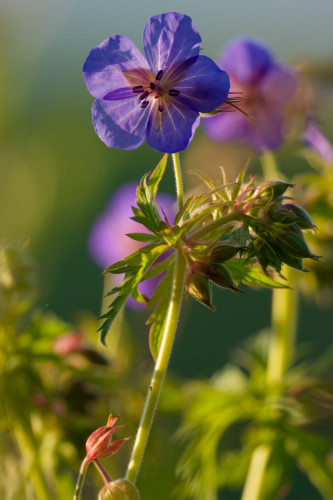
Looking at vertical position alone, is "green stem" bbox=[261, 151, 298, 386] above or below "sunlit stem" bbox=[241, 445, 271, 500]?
above

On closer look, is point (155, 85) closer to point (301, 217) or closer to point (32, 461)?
point (301, 217)

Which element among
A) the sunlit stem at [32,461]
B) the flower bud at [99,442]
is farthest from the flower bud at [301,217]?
the sunlit stem at [32,461]

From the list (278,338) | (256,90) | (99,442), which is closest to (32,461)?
(99,442)

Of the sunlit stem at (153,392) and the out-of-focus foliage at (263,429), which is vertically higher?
the sunlit stem at (153,392)

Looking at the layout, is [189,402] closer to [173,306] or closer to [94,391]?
[94,391]

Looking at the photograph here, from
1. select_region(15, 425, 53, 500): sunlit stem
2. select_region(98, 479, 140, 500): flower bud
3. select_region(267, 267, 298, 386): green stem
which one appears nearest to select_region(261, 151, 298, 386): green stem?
select_region(267, 267, 298, 386): green stem

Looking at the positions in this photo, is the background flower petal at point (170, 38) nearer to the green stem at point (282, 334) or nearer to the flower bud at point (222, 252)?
the flower bud at point (222, 252)

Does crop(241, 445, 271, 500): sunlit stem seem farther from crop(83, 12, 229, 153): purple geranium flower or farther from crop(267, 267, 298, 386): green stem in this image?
crop(83, 12, 229, 153): purple geranium flower
